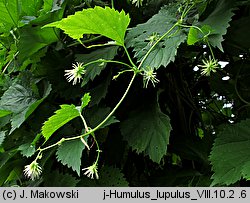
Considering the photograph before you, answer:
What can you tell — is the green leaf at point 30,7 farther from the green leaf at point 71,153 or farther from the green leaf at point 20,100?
the green leaf at point 71,153

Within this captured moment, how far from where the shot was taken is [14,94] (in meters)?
0.73

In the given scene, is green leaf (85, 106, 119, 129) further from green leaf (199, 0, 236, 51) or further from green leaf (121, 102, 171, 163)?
green leaf (199, 0, 236, 51)

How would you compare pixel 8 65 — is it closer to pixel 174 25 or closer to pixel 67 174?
pixel 67 174

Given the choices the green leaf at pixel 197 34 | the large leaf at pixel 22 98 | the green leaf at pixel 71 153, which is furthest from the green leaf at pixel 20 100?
the green leaf at pixel 197 34

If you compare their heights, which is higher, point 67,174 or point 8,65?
point 8,65

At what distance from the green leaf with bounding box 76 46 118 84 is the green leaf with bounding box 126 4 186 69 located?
40 millimetres

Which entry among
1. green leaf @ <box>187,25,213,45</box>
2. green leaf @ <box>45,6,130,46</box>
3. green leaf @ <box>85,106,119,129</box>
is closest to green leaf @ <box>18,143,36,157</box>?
green leaf @ <box>85,106,119,129</box>

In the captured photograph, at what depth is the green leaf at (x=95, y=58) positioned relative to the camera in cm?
63

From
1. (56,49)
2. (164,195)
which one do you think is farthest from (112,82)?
(164,195)

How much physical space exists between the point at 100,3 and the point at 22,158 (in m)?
0.33

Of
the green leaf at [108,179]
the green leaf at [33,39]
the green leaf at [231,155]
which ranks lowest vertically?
the green leaf at [108,179]

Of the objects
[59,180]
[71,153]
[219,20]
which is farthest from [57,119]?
[219,20]

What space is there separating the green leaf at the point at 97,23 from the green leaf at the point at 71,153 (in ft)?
0.54

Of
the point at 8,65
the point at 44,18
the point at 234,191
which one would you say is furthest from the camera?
the point at 8,65
